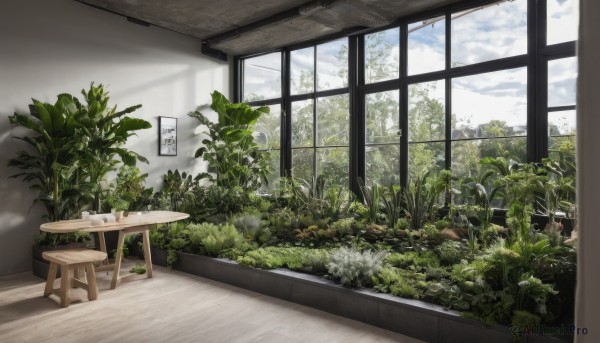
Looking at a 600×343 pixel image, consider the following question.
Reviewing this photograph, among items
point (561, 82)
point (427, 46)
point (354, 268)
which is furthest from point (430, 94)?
point (354, 268)

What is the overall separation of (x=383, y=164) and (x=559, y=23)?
9.54 ft

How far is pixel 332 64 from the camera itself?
6.82 meters

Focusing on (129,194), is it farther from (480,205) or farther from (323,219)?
(480,205)

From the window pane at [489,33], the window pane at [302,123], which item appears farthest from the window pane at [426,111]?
the window pane at [302,123]

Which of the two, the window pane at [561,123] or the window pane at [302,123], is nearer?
the window pane at [561,123]

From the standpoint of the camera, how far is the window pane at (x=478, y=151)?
16.4 feet

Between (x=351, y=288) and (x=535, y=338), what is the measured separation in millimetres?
1423

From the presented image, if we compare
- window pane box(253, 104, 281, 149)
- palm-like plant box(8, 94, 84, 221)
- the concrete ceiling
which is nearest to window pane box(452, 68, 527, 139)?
the concrete ceiling

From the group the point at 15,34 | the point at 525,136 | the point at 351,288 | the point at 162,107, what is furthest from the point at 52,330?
the point at 525,136

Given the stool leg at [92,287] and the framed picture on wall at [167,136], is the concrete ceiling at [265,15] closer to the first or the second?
the framed picture on wall at [167,136]

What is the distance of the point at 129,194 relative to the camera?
557cm

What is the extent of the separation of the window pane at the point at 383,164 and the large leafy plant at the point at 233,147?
187cm

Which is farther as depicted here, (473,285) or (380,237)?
(380,237)

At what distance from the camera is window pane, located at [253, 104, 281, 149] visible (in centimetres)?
759
